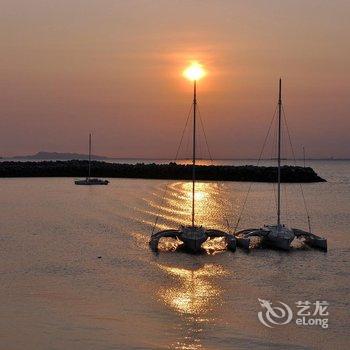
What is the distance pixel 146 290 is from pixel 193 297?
1.81 meters

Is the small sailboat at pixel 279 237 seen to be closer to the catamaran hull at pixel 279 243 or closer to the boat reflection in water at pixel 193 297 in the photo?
the catamaran hull at pixel 279 243

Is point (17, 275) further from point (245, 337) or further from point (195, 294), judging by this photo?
point (245, 337)

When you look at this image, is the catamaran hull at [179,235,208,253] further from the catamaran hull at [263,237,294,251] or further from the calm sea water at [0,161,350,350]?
the catamaran hull at [263,237,294,251]

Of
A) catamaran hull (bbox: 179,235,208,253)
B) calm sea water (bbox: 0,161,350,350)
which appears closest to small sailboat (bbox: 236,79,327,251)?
calm sea water (bbox: 0,161,350,350)

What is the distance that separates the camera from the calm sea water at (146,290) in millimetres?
15508

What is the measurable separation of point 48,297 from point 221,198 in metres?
50.2

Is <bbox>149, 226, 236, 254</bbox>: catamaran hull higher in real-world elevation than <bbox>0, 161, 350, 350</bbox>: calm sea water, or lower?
higher

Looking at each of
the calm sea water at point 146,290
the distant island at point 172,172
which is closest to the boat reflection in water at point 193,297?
the calm sea water at point 146,290

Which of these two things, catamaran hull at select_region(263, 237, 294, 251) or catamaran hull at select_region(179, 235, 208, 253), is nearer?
catamaran hull at select_region(179, 235, 208, 253)

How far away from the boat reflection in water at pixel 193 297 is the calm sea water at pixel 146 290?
32 millimetres

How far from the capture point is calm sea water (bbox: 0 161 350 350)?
15.5 meters

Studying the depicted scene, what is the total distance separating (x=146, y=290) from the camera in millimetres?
20875

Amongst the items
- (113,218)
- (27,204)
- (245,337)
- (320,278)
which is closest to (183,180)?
(27,204)

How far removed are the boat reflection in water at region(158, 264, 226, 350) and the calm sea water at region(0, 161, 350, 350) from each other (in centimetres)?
3
